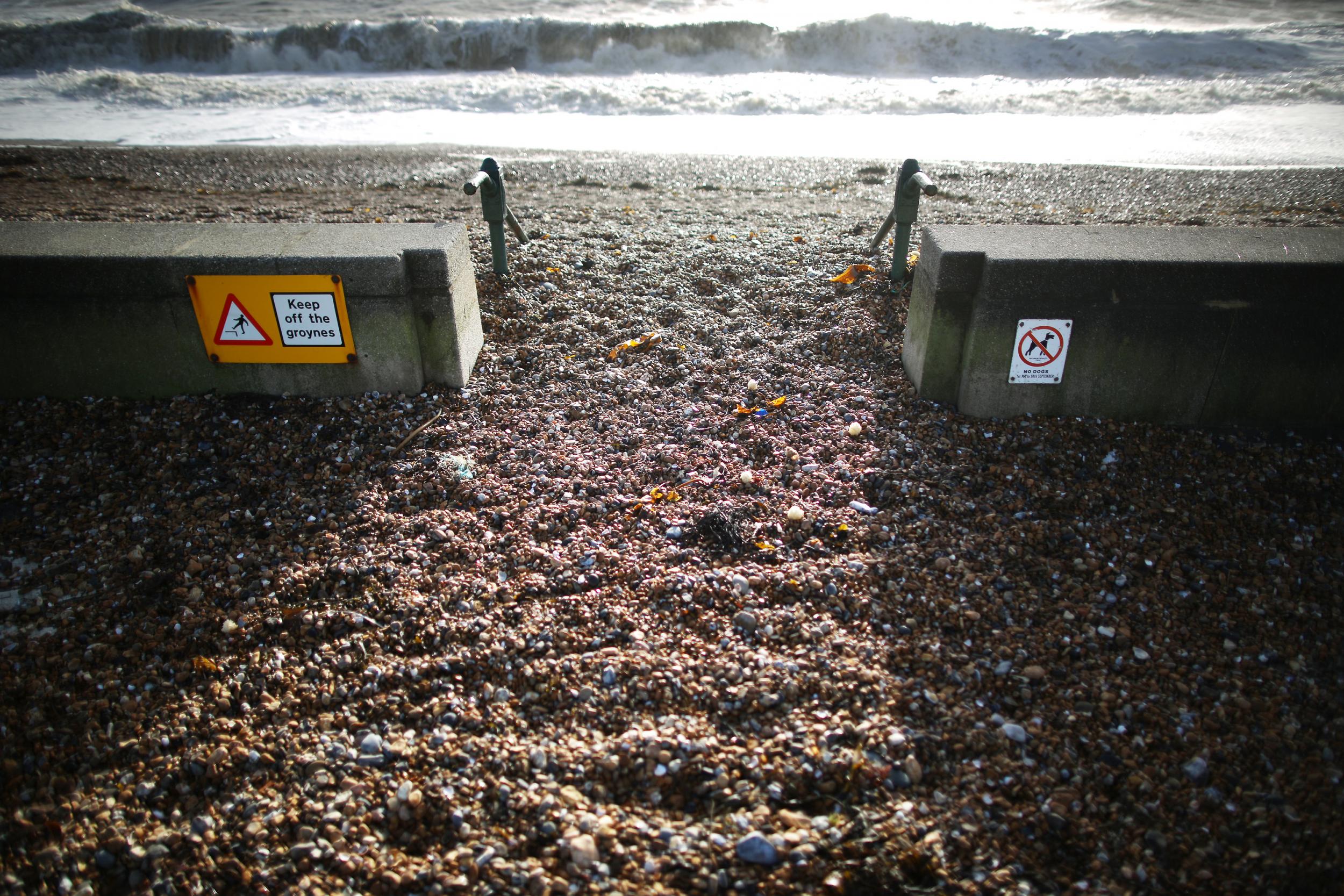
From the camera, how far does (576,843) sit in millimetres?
2193

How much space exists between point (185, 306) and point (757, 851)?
12.0 ft

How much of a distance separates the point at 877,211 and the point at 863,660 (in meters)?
5.19

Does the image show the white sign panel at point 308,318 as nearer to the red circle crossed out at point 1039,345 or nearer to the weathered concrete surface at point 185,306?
the weathered concrete surface at point 185,306

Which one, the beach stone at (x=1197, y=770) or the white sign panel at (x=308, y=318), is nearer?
the beach stone at (x=1197, y=770)

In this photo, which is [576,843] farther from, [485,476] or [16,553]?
[16,553]

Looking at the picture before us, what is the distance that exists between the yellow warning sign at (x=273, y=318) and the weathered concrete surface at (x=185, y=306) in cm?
4

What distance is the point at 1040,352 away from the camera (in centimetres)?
373

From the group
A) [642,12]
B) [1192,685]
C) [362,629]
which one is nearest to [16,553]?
[362,629]

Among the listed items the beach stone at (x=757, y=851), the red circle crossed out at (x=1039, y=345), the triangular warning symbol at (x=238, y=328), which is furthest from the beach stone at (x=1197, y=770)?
the triangular warning symbol at (x=238, y=328)

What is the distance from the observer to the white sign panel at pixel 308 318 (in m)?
3.87

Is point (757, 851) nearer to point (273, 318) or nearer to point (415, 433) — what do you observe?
point (415, 433)

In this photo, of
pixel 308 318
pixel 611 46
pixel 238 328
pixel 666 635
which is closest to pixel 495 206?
pixel 308 318

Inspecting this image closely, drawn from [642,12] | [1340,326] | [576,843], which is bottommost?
[576,843]

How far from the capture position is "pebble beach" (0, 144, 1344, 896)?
2240mm
